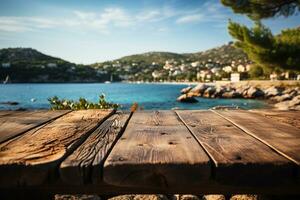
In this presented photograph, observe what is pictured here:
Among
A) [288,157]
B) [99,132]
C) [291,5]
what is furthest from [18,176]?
[291,5]

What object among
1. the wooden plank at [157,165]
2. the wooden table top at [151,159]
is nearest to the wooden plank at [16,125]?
the wooden table top at [151,159]

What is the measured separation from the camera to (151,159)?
105 centimetres

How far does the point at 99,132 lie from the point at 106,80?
16426 cm

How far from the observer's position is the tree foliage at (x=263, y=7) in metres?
12.2

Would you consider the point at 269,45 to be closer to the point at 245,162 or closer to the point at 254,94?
the point at 245,162

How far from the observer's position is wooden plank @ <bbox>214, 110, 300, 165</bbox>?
118 cm

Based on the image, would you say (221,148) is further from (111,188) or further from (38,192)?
(38,192)

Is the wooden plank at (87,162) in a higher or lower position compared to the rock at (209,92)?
higher

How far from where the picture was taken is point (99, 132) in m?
1.61

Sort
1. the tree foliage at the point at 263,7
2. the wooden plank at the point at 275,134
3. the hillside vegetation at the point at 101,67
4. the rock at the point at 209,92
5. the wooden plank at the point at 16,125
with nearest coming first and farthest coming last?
the wooden plank at the point at 275,134 → the wooden plank at the point at 16,125 → the tree foliage at the point at 263,7 → the rock at the point at 209,92 → the hillside vegetation at the point at 101,67

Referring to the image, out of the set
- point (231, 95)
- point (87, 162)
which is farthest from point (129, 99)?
point (87, 162)

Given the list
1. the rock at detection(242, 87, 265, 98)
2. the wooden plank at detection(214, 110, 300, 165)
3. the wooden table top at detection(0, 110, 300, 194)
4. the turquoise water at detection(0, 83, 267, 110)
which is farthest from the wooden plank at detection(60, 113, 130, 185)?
the rock at detection(242, 87, 265, 98)

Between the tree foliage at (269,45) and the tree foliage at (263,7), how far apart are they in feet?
3.69

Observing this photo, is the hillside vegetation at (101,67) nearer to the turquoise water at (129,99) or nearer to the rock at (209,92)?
the turquoise water at (129,99)
